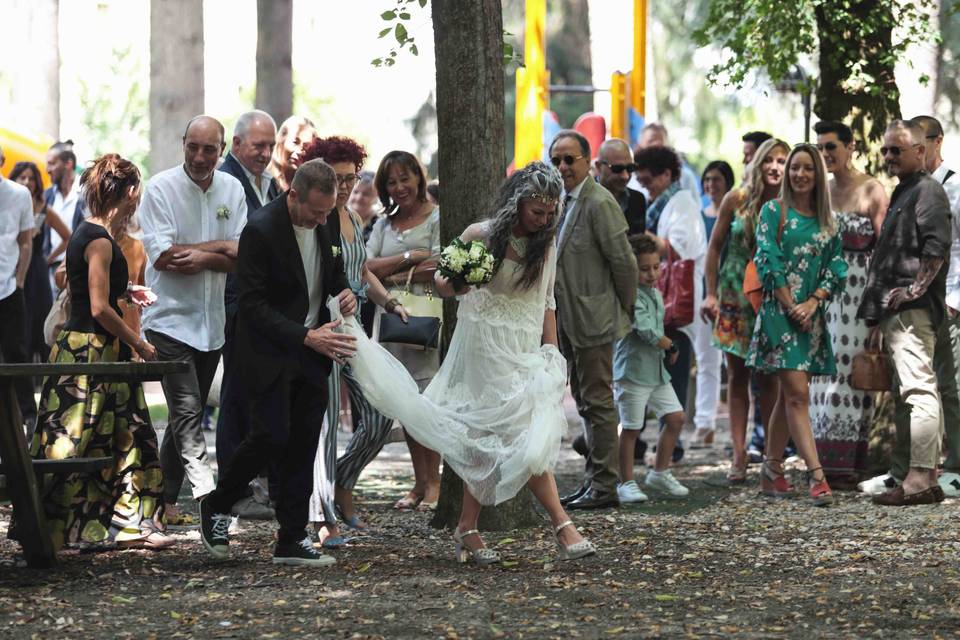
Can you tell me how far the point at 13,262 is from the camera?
12.4m

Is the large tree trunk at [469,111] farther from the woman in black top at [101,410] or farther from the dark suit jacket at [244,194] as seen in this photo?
the woman in black top at [101,410]

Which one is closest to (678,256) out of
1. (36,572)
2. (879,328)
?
(879,328)

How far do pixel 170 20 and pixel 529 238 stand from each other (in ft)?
34.8

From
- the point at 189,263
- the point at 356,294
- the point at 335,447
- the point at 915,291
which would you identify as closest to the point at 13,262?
the point at 189,263

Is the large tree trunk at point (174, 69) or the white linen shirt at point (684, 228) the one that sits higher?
the large tree trunk at point (174, 69)

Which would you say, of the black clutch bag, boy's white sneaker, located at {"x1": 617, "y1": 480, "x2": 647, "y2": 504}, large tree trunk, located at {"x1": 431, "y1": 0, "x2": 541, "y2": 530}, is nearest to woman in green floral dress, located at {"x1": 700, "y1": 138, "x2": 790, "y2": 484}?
boy's white sneaker, located at {"x1": 617, "y1": 480, "x2": 647, "y2": 504}

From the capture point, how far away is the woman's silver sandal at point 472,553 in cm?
748

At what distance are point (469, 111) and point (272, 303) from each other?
1.81 metres

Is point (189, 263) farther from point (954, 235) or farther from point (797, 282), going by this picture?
point (954, 235)

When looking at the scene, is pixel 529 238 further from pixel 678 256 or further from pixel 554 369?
pixel 678 256

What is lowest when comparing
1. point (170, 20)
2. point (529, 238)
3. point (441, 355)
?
point (441, 355)

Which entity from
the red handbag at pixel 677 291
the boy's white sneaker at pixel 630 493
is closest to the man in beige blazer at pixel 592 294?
the boy's white sneaker at pixel 630 493

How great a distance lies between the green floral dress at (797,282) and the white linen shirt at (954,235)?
0.80 meters

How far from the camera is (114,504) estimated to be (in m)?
7.96
